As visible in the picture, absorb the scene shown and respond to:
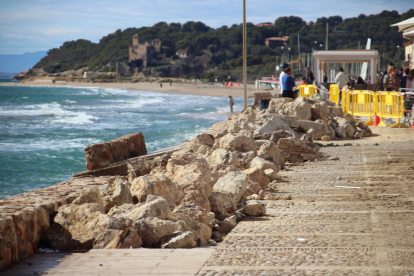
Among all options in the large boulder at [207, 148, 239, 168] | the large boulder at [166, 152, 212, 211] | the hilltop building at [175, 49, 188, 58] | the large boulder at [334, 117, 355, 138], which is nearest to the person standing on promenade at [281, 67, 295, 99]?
the large boulder at [334, 117, 355, 138]

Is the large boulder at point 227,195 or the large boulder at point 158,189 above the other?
the large boulder at point 158,189

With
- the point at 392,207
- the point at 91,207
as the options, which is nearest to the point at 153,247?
the point at 91,207

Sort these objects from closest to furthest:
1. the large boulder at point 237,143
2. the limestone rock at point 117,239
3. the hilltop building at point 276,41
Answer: the limestone rock at point 117,239 < the large boulder at point 237,143 < the hilltop building at point 276,41

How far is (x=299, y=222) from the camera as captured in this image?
4016mm

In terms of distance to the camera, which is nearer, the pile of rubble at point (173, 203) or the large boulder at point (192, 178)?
the pile of rubble at point (173, 203)

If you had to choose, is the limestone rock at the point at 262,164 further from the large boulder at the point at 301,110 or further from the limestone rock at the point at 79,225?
the large boulder at the point at 301,110

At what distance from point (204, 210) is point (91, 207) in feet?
3.40

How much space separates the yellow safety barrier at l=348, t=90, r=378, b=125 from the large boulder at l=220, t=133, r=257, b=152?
274 inches

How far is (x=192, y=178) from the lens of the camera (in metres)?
4.70

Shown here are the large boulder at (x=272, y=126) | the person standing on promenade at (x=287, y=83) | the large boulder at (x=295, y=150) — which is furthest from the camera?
the person standing on promenade at (x=287, y=83)

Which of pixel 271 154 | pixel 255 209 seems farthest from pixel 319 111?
pixel 255 209

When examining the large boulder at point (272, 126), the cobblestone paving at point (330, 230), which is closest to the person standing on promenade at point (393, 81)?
the large boulder at point (272, 126)

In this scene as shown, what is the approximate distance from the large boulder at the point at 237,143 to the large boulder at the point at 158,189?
286 cm

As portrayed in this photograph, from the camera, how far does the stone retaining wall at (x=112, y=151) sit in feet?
21.2
